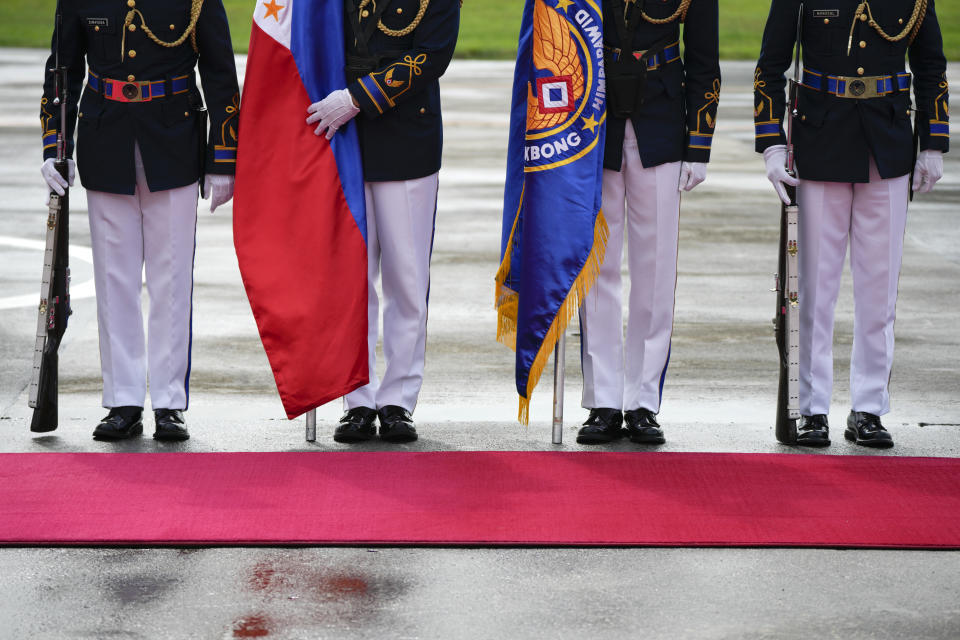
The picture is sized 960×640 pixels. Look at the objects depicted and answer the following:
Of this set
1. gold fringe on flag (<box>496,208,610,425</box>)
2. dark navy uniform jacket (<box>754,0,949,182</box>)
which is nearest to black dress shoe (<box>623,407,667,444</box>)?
gold fringe on flag (<box>496,208,610,425</box>)

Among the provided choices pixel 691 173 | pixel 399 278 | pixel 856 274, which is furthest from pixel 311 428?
pixel 856 274

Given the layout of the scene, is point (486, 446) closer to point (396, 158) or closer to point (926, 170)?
point (396, 158)

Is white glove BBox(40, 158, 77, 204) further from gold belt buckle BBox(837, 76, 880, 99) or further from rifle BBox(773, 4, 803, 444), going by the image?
gold belt buckle BBox(837, 76, 880, 99)

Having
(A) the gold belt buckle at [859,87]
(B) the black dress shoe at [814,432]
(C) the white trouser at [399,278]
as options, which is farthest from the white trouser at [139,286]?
(A) the gold belt buckle at [859,87]

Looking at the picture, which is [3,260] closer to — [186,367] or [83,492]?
[186,367]

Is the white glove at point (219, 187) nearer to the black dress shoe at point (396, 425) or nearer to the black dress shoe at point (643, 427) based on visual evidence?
the black dress shoe at point (396, 425)

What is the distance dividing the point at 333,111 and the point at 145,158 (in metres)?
0.67

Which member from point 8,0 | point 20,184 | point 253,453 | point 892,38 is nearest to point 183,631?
point 253,453

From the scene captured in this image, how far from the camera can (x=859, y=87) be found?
5.16 meters

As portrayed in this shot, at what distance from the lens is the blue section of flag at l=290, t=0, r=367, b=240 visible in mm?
5172

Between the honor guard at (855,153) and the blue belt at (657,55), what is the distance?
306mm

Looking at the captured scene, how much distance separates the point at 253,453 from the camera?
511cm

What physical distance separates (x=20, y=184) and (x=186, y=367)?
24.2 feet

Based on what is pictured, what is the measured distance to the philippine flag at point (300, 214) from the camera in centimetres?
520
